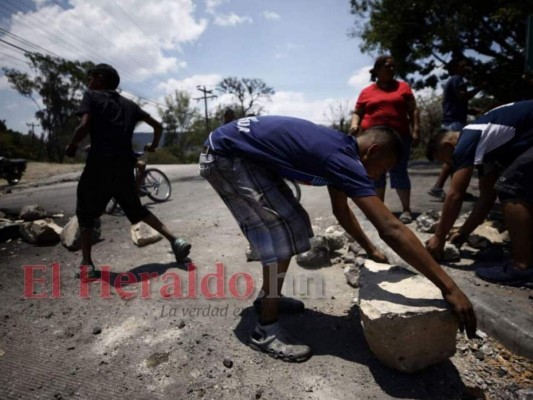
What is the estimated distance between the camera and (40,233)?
3.62 meters

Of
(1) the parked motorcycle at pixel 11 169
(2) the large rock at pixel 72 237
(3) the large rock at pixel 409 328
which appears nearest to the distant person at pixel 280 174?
(3) the large rock at pixel 409 328

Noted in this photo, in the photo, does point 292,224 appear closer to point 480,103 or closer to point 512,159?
point 512,159

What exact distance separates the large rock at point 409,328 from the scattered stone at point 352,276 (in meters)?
0.87

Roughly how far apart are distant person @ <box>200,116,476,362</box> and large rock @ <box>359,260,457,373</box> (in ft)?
0.37

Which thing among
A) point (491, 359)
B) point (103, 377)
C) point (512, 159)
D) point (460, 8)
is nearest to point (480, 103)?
point (460, 8)

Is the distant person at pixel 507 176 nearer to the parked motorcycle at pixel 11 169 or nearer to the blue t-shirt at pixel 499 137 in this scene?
the blue t-shirt at pixel 499 137

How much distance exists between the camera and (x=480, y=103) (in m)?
17.5

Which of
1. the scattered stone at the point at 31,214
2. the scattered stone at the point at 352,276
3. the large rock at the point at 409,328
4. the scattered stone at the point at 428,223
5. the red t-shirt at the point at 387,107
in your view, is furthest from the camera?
the scattered stone at the point at 31,214

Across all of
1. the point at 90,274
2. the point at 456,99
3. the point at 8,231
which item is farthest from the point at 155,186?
the point at 456,99

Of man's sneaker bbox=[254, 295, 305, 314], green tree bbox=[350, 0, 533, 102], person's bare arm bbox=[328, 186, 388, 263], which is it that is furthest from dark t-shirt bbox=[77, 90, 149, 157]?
green tree bbox=[350, 0, 533, 102]

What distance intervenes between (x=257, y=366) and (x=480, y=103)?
797 inches

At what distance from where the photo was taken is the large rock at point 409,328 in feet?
5.03

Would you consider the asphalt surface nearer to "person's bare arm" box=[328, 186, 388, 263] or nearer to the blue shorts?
"person's bare arm" box=[328, 186, 388, 263]

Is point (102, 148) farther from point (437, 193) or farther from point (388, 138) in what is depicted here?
point (437, 193)
